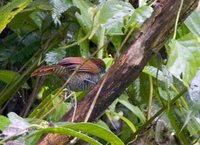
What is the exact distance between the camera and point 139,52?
801mm

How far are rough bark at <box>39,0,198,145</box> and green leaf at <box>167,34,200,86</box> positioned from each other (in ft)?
0.10

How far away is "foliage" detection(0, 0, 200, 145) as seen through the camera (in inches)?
30.2

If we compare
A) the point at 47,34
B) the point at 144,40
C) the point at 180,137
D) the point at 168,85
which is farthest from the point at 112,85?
the point at 47,34

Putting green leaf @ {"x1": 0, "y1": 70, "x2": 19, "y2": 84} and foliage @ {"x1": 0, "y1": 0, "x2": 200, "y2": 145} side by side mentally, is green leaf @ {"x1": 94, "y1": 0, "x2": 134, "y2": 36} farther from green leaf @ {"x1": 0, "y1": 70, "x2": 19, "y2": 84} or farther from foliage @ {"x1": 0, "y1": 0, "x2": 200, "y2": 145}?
green leaf @ {"x1": 0, "y1": 70, "x2": 19, "y2": 84}

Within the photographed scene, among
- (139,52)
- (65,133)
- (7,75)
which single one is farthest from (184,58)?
(7,75)

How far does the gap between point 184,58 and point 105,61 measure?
26 cm

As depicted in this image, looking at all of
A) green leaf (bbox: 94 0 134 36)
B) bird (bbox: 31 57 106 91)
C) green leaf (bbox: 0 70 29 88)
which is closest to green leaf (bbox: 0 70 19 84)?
green leaf (bbox: 0 70 29 88)

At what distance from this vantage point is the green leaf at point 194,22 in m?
0.88

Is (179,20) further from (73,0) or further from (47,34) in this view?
(47,34)

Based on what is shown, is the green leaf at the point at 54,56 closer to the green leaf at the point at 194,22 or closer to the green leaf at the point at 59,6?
the green leaf at the point at 59,6

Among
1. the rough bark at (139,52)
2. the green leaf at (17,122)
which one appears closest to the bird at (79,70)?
the rough bark at (139,52)

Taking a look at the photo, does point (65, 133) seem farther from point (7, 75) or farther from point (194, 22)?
point (7, 75)

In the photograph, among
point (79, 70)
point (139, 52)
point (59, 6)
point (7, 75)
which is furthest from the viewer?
point (7, 75)

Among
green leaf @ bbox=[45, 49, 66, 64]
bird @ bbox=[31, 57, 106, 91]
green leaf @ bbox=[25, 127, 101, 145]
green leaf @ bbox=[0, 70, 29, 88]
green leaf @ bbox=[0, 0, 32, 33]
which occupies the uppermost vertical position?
green leaf @ bbox=[0, 0, 32, 33]
